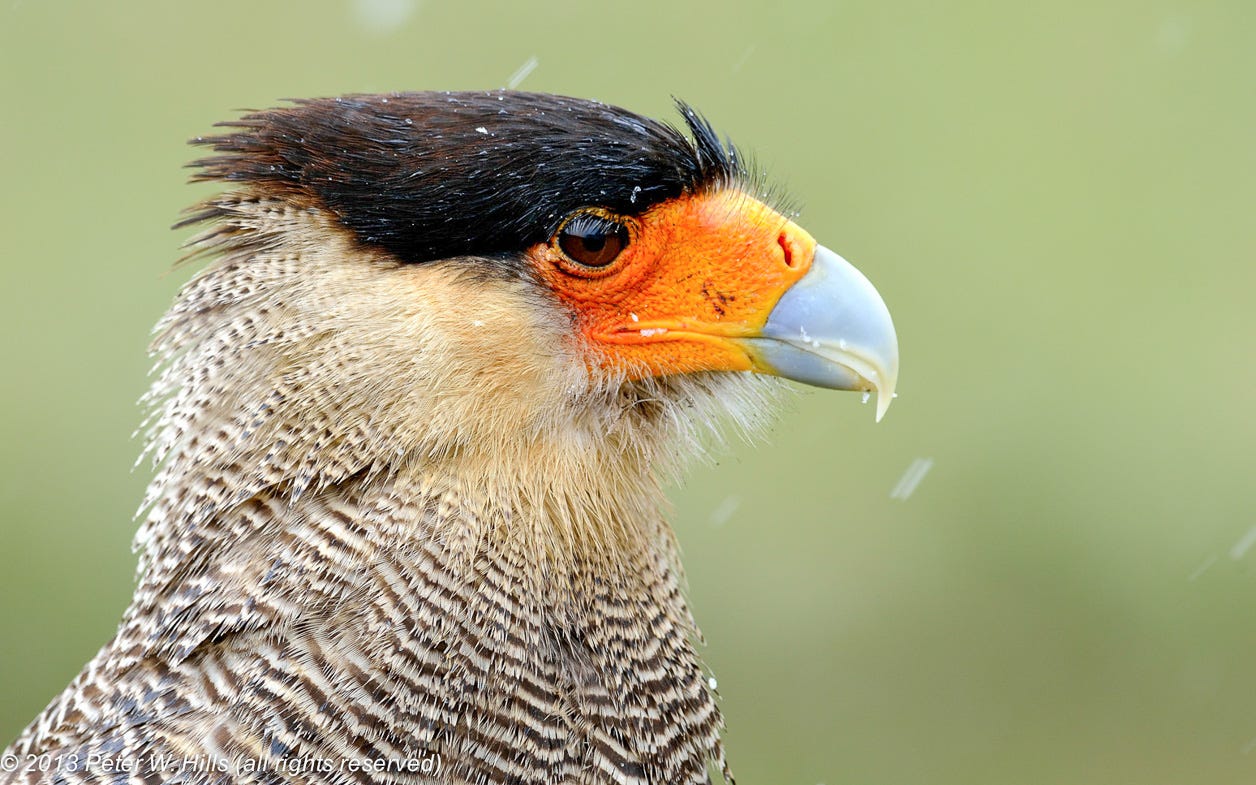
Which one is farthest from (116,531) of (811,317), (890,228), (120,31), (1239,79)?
(1239,79)

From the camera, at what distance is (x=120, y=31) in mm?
8125

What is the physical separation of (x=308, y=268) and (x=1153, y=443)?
6275mm

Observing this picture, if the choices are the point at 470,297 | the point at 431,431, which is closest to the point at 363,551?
the point at 431,431

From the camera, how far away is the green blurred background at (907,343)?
6738 mm

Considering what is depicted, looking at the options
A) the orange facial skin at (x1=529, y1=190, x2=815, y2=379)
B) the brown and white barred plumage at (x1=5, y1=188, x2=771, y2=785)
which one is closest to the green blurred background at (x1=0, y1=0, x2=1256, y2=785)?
the orange facial skin at (x1=529, y1=190, x2=815, y2=379)

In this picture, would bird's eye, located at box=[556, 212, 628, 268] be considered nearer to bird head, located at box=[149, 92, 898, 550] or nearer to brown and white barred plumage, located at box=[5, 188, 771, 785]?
bird head, located at box=[149, 92, 898, 550]

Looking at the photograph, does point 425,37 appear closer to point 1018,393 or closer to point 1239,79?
point 1018,393

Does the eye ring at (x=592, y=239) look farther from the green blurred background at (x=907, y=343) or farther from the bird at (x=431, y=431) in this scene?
the green blurred background at (x=907, y=343)

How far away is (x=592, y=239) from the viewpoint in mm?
2527

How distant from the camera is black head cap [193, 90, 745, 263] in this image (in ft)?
7.88

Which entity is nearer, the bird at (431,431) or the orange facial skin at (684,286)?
the bird at (431,431)

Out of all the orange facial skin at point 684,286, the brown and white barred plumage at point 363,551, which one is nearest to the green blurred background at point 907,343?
the orange facial skin at point 684,286

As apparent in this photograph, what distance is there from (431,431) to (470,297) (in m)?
0.28

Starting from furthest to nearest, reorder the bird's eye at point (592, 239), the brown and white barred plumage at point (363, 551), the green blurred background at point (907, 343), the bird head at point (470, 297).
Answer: the green blurred background at point (907, 343), the bird's eye at point (592, 239), the bird head at point (470, 297), the brown and white barred plumage at point (363, 551)
